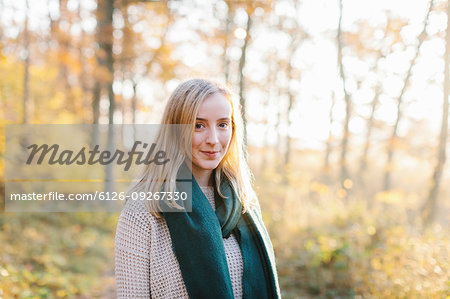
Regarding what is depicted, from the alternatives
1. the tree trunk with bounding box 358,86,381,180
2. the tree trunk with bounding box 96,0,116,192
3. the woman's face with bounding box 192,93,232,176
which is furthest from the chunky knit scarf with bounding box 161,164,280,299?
Result: the tree trunk with bounding box 358,86,381,180

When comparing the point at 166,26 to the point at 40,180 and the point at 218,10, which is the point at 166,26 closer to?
the point at 218,10

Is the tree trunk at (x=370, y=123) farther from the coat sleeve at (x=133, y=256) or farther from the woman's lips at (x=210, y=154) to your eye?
the coat sleeve at (x=133, y=256)

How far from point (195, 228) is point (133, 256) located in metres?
0.32

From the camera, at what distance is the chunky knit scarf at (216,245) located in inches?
70.1

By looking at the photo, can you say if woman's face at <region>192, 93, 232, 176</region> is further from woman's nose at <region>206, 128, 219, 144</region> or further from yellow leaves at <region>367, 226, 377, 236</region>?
yellow leaves at <region>367, 226, 377, 236</region>

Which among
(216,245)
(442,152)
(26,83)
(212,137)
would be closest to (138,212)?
(216,245)

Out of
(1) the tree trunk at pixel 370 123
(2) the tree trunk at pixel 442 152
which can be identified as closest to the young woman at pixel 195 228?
(2) the tree trunk at pixel 442 152

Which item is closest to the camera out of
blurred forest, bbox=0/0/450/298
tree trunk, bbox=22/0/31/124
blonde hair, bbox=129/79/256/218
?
blonde hair, bbox=129/79/256/218

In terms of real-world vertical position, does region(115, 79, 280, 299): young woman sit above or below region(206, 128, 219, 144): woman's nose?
below

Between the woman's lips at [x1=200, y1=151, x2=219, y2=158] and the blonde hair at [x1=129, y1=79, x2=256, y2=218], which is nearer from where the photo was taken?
the blonde hair at [x1=129, y1=79, x2=256, y2=218]

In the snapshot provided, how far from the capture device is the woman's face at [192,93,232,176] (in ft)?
6.19

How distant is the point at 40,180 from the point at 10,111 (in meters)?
1.78

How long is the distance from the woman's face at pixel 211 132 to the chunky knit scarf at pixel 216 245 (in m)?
0.13

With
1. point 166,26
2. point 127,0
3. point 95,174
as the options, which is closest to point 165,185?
point 127,0
